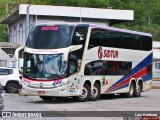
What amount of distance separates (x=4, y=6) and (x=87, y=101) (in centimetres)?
8205

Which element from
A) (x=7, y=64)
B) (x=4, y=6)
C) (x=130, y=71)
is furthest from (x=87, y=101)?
(x=4, y=6)

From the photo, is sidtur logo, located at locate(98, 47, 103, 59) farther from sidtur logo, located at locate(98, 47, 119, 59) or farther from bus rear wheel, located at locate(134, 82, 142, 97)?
bus rear wheel, located at locate(134, 82, 142, 97)

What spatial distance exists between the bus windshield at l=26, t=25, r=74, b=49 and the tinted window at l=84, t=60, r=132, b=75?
212 cm

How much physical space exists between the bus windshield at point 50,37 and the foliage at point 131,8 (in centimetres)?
5918

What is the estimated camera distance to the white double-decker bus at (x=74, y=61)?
22359mm

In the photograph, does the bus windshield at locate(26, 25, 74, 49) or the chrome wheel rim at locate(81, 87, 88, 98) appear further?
the chrome wheel rim at locate(81, 87, 88, 98)

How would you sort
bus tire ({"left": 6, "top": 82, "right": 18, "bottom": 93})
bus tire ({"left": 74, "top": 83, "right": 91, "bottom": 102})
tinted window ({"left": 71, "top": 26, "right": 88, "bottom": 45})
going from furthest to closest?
bus tire ({"left": 6, "top": 82, "right": 18, "bottom": 93}) → bus tire ({"left": 74, "top": 83, "right": 91, "bottom": 102}) → tinted window ({"left": 71, "top": 26, "right": 88, "bottom": 45})

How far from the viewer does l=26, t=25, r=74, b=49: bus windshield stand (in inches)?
890

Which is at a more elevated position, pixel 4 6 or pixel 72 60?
pixel 4 6

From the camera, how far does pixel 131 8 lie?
9488cm

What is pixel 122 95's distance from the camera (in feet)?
98.6

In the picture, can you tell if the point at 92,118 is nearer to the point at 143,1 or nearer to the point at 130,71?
the point at 130,71

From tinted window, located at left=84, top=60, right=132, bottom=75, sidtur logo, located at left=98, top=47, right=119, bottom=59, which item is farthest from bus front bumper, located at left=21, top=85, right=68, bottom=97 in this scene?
sidtur logo, located at left=98, top=47, right=119, bottom=59

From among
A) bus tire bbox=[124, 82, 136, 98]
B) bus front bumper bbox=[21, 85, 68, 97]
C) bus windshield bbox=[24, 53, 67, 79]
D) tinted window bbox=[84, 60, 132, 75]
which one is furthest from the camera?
bus tire bbox=[124, 82, 136, 98]
